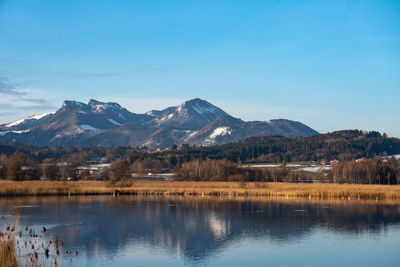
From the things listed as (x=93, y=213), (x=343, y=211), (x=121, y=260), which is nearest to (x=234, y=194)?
(x=343, y=211)

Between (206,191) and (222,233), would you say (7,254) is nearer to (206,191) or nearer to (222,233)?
(222,233)

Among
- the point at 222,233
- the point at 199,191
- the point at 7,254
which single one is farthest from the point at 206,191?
the point at 7,254

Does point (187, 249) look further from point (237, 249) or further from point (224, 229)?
point (224, 229)

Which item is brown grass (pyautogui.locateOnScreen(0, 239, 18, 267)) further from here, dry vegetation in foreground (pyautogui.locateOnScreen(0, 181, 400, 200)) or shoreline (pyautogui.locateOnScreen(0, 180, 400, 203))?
dry vegetation in foreground (pyautogui.locateOnScreen(0, 181, 400, 200))

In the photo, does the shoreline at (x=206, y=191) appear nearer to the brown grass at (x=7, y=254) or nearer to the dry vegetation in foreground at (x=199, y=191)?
the dry vegetation in foreground at (x=199, y=191)

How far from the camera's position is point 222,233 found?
36.1m

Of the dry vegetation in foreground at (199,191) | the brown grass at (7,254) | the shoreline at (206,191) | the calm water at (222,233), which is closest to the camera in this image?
the brown grass at (7,254)

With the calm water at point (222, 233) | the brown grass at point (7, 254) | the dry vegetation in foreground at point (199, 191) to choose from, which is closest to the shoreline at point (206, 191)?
the dry vegetation in foreground at point (199, 191)

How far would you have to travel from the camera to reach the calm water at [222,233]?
2717 cm

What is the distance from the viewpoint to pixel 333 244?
3231 centimetres

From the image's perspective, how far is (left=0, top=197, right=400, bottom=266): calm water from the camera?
89.1ft

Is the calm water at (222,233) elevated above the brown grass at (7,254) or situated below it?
below

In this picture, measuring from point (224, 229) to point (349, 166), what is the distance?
90916mm

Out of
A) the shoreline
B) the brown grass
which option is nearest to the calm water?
the brown grass
